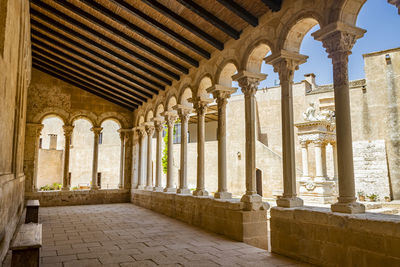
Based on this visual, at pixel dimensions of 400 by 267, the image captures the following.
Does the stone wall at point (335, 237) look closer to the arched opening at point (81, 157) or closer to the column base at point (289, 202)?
the column base at point (289, 202)

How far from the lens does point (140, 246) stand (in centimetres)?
491

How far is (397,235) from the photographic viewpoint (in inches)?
118

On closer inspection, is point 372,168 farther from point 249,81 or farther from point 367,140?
point 249,81

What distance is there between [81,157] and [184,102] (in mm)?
15131

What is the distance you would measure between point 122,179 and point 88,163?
9.84 m

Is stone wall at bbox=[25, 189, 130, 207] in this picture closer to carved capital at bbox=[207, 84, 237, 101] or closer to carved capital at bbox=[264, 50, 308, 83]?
carved capital at bbox=[207, 84, 237, 101]

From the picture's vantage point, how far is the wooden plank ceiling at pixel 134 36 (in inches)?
224

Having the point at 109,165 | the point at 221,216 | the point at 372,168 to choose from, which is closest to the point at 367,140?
the point at 372,168

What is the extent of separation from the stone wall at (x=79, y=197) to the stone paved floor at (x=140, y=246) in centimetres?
364

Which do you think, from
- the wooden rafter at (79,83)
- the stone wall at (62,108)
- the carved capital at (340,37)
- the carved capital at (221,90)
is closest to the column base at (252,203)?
the carved capital at (221,90)

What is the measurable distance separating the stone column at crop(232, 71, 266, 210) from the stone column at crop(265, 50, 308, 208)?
740mm

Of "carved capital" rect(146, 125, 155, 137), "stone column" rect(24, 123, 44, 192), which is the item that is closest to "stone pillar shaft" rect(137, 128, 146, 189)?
"carved capital" rect(146, 125, 155, 137)

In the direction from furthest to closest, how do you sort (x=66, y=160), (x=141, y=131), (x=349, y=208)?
(x=141, y=131) < (x=66, y=160) < (x=349, y=208)

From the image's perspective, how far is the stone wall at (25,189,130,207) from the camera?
1061cm
